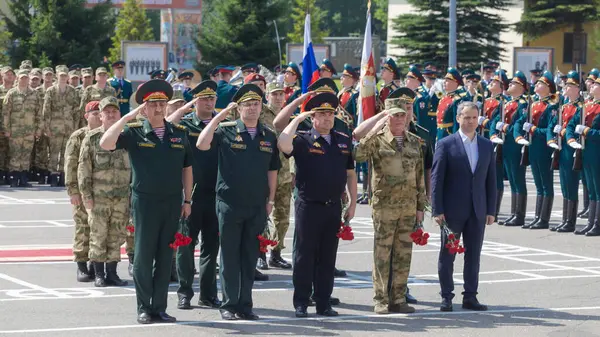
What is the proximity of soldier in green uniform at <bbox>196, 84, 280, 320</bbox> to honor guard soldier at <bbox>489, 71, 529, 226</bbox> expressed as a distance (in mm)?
8378

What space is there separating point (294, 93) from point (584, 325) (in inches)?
318

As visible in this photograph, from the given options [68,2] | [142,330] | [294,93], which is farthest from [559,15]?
[142,330]

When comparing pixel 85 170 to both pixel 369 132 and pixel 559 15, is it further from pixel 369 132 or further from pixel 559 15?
pixel 559 15

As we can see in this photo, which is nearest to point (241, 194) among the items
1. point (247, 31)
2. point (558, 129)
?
point (558, 129)

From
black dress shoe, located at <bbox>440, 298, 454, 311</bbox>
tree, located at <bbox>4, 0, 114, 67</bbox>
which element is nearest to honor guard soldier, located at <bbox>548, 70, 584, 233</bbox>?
black dress shoe, located at <bbox>440, 298, 454, 311</bbox>

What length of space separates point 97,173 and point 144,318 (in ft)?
7.82

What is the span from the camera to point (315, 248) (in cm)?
1121

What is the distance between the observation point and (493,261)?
15.0m

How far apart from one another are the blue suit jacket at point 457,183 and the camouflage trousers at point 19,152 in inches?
547

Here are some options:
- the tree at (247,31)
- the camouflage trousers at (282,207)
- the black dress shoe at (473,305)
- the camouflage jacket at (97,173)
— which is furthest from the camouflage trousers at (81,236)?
the tree at (247,31)

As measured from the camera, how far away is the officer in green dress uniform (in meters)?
10.7

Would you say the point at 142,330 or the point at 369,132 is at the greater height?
the point at 369,132

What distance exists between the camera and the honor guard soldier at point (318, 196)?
11070 millimetres

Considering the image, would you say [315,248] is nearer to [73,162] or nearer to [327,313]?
[327,313]
